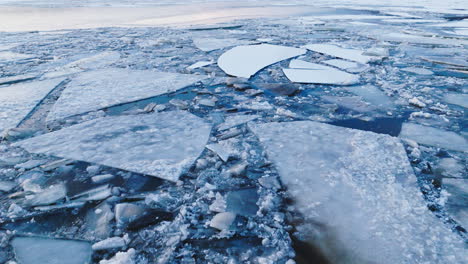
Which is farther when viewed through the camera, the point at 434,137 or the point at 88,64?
the point at 88,64

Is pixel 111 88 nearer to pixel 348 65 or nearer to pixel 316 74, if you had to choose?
pixel 316 74

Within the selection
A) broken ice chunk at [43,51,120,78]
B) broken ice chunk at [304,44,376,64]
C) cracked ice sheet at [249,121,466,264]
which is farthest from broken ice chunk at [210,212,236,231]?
broken ice chunk at [304,44,376,64]

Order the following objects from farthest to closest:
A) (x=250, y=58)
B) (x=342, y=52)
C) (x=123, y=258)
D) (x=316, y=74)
→ (x=342, y=52) → (x=250, y=58) → (x=316, y=74) → (x=123, y=258)

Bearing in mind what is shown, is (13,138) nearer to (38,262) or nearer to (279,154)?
(38,262)

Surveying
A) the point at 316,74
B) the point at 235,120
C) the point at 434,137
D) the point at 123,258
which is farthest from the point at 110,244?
the point at 316,74

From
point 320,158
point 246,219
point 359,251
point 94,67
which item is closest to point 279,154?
point 320,158

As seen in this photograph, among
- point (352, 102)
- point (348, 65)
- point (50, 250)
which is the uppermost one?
point (348, 65)

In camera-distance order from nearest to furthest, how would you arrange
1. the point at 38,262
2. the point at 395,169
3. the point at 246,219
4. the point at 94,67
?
the point at 38,262
the point at 246,219
the point at 395,169
the point at 94,67
